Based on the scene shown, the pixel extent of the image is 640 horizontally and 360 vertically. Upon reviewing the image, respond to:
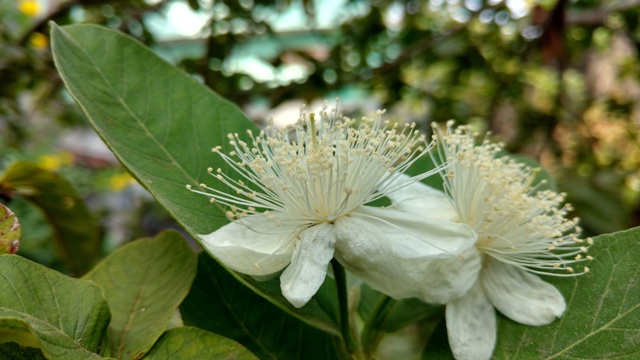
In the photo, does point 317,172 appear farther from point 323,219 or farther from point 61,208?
point 61,208

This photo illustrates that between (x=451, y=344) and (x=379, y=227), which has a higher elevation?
(x=379, y=227)

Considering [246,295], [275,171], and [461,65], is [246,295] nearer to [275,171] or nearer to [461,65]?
→ [275,171]

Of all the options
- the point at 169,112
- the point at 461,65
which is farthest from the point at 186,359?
the point at 461,65

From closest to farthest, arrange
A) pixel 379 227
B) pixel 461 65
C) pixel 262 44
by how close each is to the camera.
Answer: pixel 379 227 < pixel 461 65 < pixel 262 44

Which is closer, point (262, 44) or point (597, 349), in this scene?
point (597, 349)

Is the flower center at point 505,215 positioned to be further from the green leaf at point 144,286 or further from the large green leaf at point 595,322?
the green leaf at point 144,286
